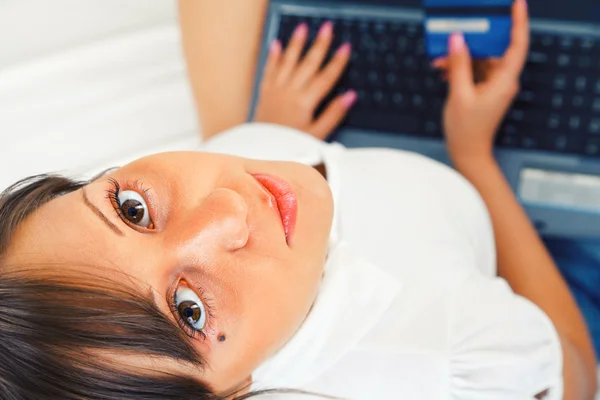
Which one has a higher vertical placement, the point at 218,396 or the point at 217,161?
the point at 217,161

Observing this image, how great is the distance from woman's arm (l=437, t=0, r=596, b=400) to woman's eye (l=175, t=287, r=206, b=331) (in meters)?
0.32

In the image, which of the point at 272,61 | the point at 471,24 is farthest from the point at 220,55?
the point at 471,24

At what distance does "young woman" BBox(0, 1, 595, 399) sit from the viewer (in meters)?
0.34

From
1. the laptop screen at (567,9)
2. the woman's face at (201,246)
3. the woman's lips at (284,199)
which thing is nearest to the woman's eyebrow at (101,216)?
the woman's face at (201,246)

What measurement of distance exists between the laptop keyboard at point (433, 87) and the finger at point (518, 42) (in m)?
0.02

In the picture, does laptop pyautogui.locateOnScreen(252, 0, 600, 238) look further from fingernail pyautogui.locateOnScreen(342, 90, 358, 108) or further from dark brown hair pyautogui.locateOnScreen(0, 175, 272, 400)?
dark brown hair pyautogui.locateOnScreen(0, 175, 272, 400)

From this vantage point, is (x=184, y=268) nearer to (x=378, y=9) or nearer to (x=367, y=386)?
(x=367, y=386)

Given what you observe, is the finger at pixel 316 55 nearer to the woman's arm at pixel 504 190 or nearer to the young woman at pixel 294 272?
the young woman at pixel 294 272

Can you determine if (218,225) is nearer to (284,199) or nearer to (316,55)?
(284,199)

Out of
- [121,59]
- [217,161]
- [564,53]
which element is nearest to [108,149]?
[121,59]

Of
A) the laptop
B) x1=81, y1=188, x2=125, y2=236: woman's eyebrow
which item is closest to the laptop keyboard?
the laptop

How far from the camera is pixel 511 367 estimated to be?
453 mm

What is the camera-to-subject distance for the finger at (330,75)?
58cm

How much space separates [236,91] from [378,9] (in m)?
0.20
